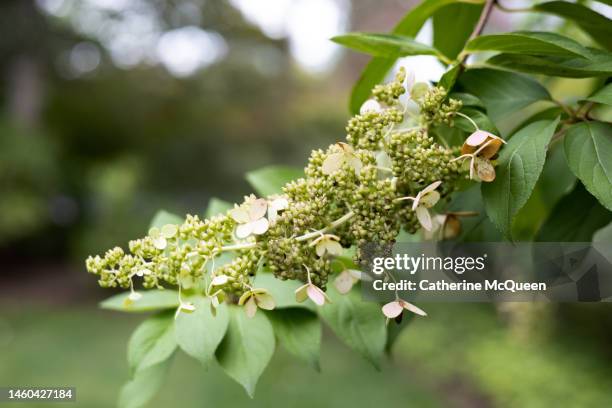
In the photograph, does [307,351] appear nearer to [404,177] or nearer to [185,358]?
[404,177]

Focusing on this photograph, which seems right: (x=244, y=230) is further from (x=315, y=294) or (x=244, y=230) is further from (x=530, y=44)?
(x=530, y=44)

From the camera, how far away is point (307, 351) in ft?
2.13

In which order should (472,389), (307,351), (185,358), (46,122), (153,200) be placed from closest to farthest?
(307,351) < (472,389) < (185,358) < (153,200) < (46,122)

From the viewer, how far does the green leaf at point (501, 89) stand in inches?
25.8

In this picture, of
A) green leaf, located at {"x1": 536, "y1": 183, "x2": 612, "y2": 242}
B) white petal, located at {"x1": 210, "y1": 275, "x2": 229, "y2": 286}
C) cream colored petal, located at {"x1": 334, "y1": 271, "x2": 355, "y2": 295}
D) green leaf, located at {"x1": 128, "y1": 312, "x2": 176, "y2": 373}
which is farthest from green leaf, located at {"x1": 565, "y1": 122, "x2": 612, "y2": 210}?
green leaf, located at {"x1": 128, "y1": 312, "x2": 176, "y2": 373}

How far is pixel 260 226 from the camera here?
504 mm

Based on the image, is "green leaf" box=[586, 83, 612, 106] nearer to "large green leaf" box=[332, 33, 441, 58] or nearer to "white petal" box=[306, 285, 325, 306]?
"large green leaf" box=[332, 33, 441, 58]

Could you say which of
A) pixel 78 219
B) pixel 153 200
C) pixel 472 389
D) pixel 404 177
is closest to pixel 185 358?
pixel 472 389

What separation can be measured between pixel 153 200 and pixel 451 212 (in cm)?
662

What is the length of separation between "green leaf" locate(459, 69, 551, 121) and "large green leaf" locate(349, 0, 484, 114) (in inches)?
4.3

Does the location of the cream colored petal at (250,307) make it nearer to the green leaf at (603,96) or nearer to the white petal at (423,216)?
the white petal at (423,216)

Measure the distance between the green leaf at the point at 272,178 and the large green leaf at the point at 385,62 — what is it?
13 cm

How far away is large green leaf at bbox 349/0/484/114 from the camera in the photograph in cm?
72

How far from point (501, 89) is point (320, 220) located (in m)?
0.31
